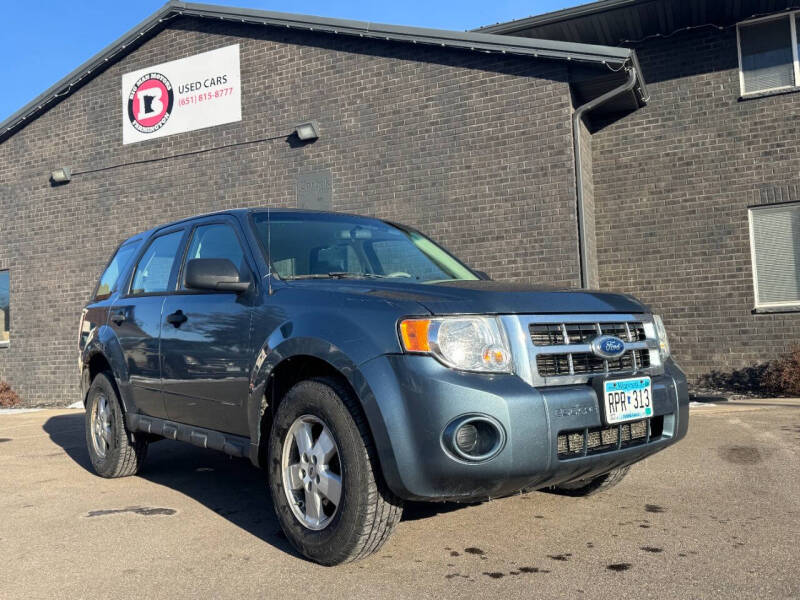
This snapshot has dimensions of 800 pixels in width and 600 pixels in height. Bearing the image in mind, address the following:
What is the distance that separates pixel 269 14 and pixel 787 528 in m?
10.8

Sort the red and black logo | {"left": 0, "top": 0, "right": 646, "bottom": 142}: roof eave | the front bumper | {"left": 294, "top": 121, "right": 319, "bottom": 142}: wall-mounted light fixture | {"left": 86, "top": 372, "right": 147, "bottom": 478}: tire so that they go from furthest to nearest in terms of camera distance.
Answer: the red and black logo, {"left": 294, "top": 121, "right": 319, "bottom": 142}: wall-mounted light fixture, {"left": 0, "top": 0, "right": 646, "bottom": 142}: roof eave, {"left": 86, "top": 372, "right": 147, "bottom": 478}: tire, the front bumper

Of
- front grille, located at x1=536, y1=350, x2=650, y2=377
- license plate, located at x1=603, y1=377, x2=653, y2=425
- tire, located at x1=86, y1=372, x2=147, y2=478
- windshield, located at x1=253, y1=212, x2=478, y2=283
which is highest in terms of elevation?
windshield, located at x1=253, y1=212, x2=478, y2=283

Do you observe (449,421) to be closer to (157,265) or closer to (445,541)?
(445,541)

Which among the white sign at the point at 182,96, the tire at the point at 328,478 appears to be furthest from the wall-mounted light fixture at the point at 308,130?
the tire at the point at 328,478

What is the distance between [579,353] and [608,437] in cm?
41

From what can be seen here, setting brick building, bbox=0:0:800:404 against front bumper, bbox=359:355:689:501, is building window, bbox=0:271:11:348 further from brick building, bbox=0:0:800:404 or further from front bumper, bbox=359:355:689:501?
front bumper, bbox=359:355:689:501

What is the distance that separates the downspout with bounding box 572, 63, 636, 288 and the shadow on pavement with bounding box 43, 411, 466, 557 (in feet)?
17.5

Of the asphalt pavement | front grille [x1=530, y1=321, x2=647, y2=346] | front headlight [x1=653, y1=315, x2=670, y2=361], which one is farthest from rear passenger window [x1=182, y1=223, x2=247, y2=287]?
front headlight [x1=653, y1=315, x2=670, y2=361]

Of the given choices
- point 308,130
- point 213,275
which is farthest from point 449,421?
point 308,130

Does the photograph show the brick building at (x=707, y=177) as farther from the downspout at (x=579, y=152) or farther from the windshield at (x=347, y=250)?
the windshield at (x=347, y=250)

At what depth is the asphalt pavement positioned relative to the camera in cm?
313

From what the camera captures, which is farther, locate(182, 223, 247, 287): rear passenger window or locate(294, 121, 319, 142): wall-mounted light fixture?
locate(294, 121, 319, 142): wall-mounted light fixture

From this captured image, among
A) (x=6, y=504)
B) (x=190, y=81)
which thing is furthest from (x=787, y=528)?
(x=190, y=81)

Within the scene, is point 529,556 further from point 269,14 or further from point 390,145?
point 269,14
